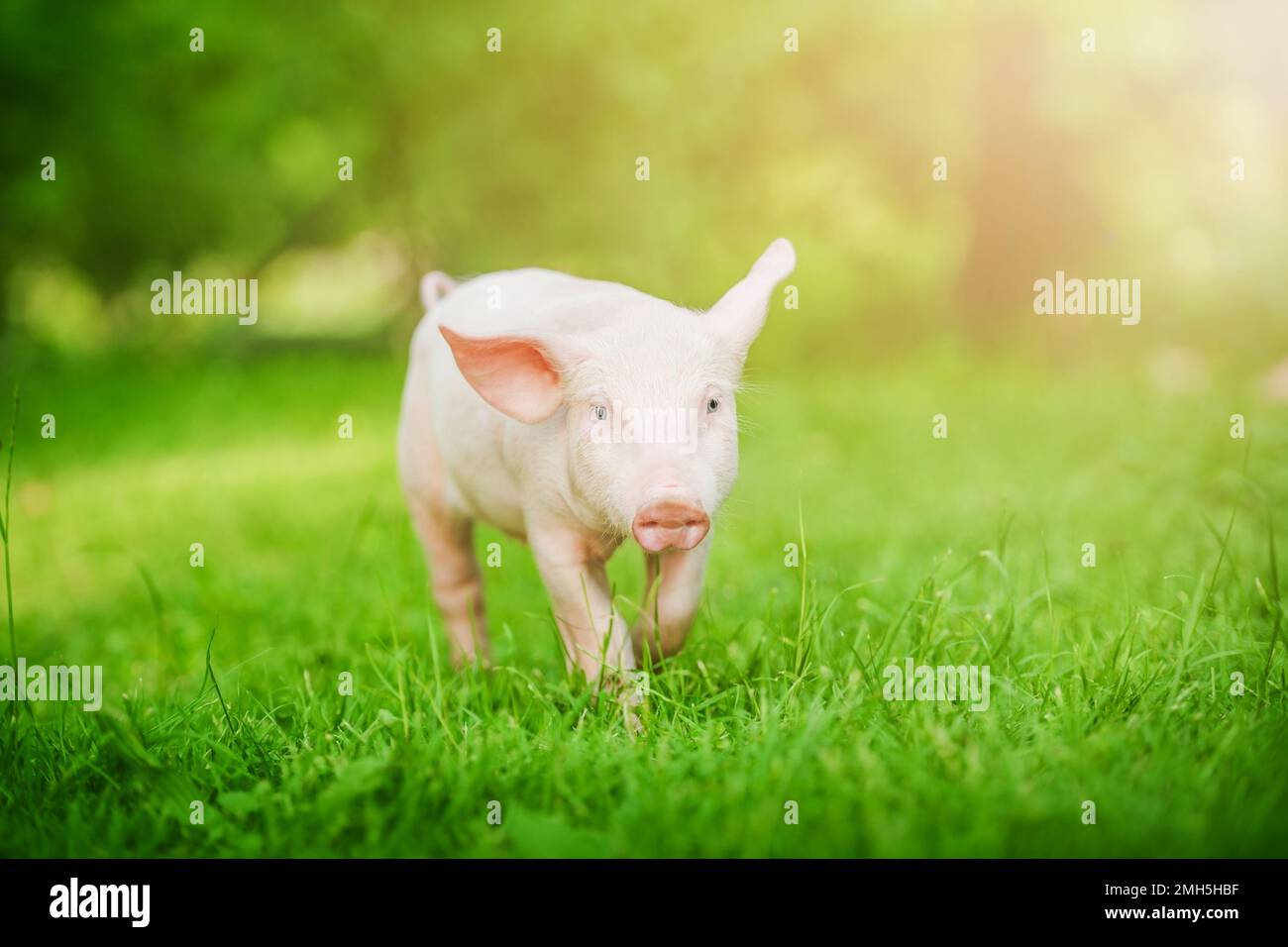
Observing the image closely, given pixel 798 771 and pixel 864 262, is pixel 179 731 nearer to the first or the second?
pixel 798 771

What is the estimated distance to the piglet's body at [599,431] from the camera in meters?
2.85

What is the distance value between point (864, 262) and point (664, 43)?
11.1 ft

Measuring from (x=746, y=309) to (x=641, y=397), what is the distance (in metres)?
0.43

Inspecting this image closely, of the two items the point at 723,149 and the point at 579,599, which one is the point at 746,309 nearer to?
the point at 579,599

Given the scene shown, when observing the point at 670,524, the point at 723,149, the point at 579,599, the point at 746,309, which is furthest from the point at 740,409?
the point at 723,149

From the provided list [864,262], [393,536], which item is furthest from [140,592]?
[864,262]

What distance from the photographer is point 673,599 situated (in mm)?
3189

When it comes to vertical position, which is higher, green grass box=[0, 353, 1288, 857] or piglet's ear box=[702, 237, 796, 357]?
piglet's ear box=[702, 237, 796, 357]

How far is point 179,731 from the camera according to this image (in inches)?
122

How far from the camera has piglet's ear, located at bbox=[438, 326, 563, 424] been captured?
3.04 meters

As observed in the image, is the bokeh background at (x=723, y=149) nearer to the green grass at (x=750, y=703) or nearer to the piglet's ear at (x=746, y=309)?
the green grass at (x=750, y=703)

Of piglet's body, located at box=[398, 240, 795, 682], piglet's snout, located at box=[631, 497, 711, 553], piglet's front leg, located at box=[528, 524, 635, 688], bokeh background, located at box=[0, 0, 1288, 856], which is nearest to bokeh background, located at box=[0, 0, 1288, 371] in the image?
bokeh background, located at box=[0, 0, 1288, 856]

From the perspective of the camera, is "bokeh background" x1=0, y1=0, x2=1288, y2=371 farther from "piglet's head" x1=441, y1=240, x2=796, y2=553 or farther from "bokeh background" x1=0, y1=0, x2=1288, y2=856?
"piglet's head" x1=441, y1=240, x2=796, y2=553

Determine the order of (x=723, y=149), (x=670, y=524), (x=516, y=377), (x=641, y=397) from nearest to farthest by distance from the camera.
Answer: (x=670, y=524) → (x=641, y=397) → (x=516, y=377) → (x=723, y=149)
